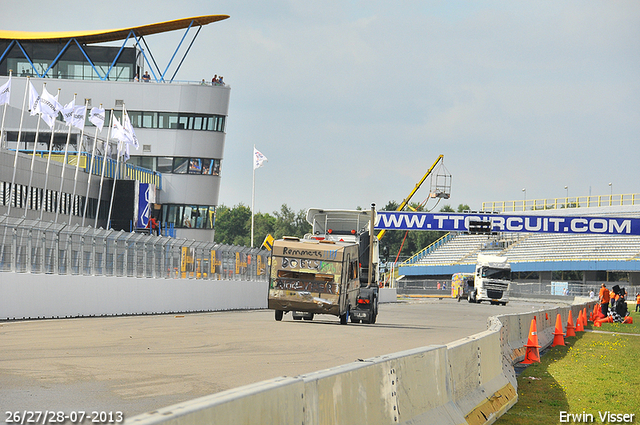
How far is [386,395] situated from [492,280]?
58.7 meters

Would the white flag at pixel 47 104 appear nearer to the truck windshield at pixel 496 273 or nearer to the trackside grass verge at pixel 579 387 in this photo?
the trackside grass verge at pixel 579 387

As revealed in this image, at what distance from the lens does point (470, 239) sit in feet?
332

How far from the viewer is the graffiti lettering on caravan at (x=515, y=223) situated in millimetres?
59656

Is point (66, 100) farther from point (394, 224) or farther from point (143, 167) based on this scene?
point (394, 224)

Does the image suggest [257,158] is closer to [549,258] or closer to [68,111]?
[68,111]

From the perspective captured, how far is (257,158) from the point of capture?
2494 inches

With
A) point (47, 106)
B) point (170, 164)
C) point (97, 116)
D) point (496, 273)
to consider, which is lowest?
point (496, 273)

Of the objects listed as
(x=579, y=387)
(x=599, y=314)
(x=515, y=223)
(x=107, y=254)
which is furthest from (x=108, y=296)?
(x=515, y=223)

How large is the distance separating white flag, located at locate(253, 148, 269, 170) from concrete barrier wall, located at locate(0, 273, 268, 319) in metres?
25.7

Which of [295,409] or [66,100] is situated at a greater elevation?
[66,100]

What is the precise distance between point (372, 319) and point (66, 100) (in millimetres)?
50940

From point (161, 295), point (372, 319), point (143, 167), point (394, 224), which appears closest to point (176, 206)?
point (143, 167)

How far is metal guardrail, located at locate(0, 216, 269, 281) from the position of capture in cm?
2272

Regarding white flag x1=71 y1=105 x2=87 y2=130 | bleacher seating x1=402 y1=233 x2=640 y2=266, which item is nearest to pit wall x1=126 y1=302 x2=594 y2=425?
white flag x1=71 y1=105 x2=87 y2=130
